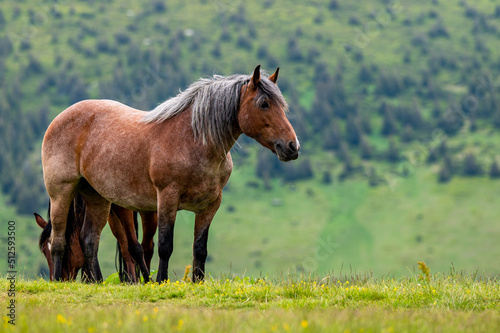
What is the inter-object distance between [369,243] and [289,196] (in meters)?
35.0

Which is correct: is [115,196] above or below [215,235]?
above

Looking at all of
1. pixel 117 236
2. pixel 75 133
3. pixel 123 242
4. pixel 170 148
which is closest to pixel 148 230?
pixel 123 242

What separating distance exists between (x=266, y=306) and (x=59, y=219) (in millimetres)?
5487

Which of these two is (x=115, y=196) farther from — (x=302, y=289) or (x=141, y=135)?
(x=302, y=289)

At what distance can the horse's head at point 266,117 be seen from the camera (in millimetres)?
9617

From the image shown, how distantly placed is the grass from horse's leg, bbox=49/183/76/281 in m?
1.73

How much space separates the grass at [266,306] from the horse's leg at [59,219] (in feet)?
5.68

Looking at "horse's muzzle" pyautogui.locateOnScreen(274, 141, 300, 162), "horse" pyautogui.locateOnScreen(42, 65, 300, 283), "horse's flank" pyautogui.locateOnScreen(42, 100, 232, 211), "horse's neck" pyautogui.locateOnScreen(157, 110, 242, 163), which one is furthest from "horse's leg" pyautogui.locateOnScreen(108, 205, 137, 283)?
"horse's muzzle" pyautogui.locateOnScreen(274, 141, 300, 162)

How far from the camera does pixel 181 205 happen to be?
1009 cm

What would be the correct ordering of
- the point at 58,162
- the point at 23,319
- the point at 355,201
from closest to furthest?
the point at 23,319
the point at 58,162
the point at 355,201

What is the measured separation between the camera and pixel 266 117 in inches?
384

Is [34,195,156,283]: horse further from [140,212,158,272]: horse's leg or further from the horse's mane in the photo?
the horse's mane

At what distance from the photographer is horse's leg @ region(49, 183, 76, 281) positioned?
1159 centimetres

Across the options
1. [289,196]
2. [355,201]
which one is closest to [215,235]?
[289,196]
